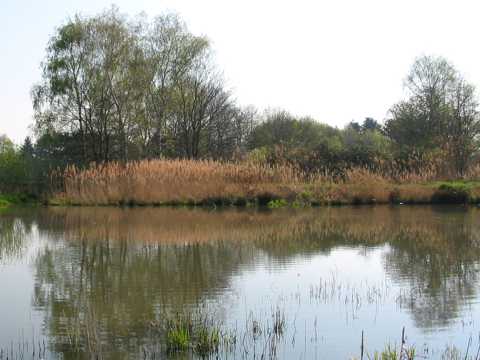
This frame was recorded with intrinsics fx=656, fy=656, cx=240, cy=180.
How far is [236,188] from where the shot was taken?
20.5 metres

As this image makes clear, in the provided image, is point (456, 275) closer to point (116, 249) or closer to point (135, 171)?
point (116, 249)

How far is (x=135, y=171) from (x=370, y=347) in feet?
54.6

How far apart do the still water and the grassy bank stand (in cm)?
664

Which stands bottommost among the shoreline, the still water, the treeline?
the still water

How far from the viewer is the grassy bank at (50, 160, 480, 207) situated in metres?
20.6

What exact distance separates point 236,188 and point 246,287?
13338 millimetres

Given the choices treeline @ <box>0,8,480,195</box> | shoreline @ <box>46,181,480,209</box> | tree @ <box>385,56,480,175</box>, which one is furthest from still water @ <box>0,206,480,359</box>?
tree @ <box>385,56,480,175</box>

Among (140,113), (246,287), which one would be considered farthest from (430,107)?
(246,287)

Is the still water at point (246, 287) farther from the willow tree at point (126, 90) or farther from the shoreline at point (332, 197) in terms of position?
the willow tree at point (126, 90)

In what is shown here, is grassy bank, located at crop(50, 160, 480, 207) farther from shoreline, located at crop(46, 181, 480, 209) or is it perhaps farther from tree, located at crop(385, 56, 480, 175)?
tree, located at crop(385, 56, 480, 175)

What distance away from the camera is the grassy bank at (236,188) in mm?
20578

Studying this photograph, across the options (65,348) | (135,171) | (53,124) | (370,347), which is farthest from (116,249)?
(53,124)

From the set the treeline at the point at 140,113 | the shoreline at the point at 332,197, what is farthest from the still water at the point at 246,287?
the treeline at the point at 140,113

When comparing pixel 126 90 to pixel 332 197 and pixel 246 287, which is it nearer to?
pixel 332 197
